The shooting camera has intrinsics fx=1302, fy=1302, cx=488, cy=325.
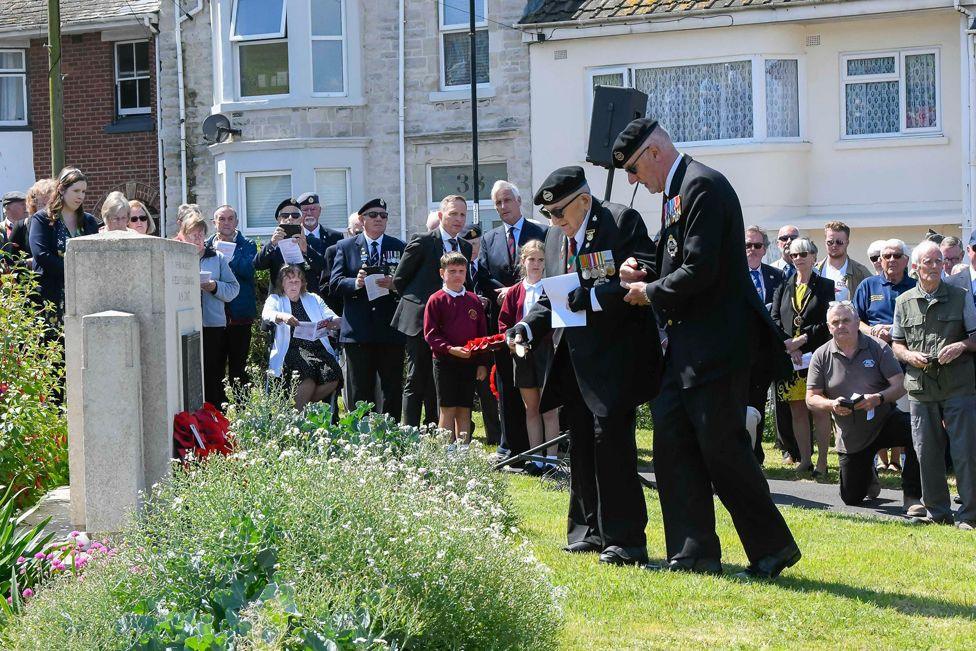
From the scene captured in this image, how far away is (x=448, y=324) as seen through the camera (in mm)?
11398

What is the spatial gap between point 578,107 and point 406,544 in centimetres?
1893

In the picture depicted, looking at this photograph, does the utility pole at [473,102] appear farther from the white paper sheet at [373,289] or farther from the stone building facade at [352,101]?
the white paper sheet at [373,289]

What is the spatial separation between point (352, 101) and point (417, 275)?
44.5ft

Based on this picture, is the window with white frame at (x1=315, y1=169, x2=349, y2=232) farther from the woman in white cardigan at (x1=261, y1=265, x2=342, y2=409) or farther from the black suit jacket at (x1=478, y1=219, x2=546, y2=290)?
the woman in white cardigan at (x1=261, y1=265, x2=342, y2=409)

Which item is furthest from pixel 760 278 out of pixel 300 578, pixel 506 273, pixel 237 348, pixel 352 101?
pixel 352 101

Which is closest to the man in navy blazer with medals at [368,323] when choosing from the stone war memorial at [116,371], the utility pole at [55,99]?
the stone war memorial at [116,371]

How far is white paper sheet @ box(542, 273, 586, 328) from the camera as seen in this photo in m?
7.34

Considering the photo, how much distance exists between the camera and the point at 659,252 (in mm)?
7109

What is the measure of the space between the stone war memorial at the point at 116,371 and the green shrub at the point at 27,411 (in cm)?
119

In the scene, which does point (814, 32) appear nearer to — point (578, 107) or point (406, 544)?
point (578, 107)

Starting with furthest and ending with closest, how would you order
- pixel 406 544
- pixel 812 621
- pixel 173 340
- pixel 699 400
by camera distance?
pixel 173 340, pixel 699 400, pixel 812 621, pixel 406 544

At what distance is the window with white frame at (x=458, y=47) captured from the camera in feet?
79.2

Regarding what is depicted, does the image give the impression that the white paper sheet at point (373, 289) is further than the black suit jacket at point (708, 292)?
Yes

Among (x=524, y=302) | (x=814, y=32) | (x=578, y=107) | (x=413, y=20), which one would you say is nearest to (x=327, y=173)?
(x=413, y=20)
